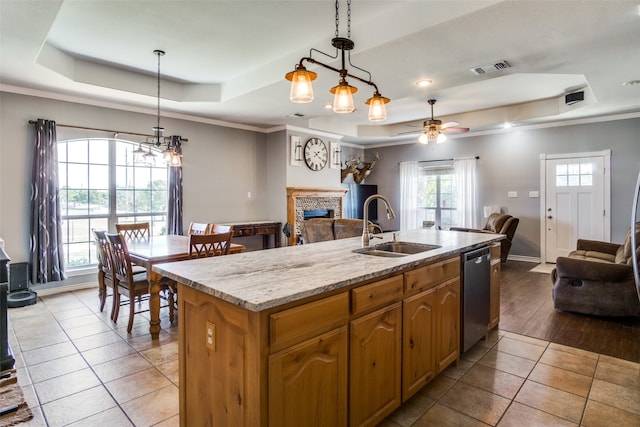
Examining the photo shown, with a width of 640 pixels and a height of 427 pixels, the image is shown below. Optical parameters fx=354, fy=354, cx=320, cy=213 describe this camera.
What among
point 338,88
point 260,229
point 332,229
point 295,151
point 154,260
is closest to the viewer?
point 338,88

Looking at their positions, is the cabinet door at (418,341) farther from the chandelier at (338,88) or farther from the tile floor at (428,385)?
the chandelier at (338,88)

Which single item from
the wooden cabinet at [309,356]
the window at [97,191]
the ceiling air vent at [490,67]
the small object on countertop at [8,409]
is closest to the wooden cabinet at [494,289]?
the wooden cabinet at [309,356]

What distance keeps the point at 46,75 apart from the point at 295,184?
394 centimetres

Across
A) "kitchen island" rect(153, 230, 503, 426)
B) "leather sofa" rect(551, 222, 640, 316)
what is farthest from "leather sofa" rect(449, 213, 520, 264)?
"kitchen island" rect(153, 230, 503, 426)

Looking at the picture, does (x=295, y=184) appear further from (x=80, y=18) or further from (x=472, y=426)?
(x=472, y=426)

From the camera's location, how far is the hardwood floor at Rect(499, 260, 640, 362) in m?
3.03

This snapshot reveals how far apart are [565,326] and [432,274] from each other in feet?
7.15

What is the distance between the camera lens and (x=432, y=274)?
2309mm

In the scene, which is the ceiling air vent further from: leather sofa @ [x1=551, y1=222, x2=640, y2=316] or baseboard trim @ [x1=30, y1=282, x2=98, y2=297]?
baseboard trim @ [x1=30, y1=282, x2=98, y2=297]

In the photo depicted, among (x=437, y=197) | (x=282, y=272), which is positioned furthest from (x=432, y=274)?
(x=437, y=197)

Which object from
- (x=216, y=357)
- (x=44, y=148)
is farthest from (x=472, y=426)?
(x=44, y=148)

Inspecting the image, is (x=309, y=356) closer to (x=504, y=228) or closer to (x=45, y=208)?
(x=45, y=208)

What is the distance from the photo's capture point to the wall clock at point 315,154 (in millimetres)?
6973

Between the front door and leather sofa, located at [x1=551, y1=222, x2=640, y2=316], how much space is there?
251 cm
